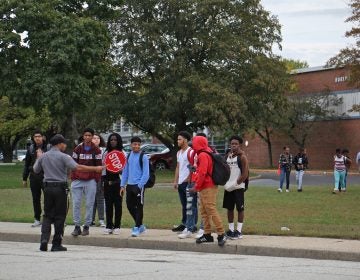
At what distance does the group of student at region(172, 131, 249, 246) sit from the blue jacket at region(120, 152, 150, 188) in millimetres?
698

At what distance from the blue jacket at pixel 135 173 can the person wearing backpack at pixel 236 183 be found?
155 cm

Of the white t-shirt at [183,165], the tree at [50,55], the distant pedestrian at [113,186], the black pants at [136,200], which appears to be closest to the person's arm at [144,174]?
the black pants at [136,200]

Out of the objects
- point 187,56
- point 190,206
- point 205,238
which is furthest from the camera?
point 187,56

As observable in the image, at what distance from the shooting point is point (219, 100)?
40781 mm

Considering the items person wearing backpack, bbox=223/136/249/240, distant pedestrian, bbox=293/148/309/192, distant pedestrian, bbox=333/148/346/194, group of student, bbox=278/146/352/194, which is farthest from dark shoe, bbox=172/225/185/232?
distant pedestrian, bbox=293/148/309/192

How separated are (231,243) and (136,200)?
216 centimetres

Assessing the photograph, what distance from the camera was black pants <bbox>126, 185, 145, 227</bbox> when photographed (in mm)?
13383

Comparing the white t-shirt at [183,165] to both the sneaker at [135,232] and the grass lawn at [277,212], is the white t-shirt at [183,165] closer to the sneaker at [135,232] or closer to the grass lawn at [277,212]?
the sneaker at [135,232]

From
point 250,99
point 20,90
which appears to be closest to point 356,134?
point 250,99

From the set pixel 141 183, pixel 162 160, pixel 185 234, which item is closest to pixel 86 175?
pixel 141 183

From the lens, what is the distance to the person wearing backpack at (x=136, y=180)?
1338 centimetres

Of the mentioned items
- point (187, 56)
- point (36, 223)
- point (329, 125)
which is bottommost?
point (36, 223)

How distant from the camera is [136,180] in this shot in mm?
13391

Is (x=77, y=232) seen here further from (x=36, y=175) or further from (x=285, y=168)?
(x=285, y=168)
